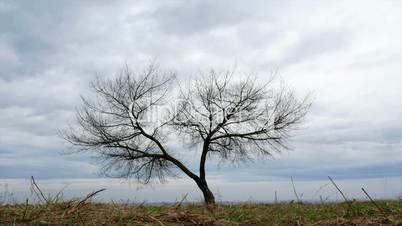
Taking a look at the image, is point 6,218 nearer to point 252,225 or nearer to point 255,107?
point 252,225

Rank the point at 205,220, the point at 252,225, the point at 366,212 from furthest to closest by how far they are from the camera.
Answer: the point at 366,212 < the point at 252,225 < the point at 205,220

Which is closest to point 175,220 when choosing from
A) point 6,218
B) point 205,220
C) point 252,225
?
point 205,220

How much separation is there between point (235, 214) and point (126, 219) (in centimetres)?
163

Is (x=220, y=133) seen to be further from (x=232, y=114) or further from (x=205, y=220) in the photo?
(x=205, y=220)

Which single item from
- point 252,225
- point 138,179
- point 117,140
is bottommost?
point 252,225

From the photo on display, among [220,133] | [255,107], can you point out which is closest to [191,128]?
[220,133]

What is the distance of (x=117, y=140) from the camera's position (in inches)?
1019

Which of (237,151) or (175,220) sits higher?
(237,151)

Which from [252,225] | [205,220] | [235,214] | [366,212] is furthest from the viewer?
[366,212]

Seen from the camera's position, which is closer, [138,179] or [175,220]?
[175,220]

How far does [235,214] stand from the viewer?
6.20 metres

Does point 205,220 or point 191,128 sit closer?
point 205,220

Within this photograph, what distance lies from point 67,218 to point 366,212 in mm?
4316

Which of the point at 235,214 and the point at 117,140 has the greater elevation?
the point at 117,140
